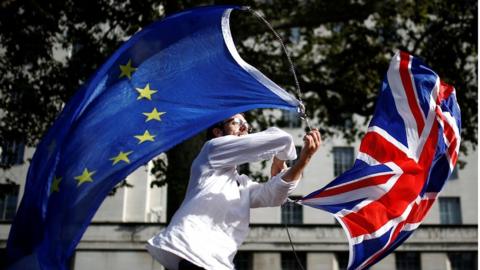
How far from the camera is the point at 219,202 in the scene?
4633 millimetres

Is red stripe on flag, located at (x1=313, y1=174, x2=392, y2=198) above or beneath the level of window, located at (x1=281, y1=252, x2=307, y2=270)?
above

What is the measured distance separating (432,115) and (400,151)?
0.61 metres

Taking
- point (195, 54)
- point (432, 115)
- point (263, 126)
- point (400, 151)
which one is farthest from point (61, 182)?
point (263, 126)

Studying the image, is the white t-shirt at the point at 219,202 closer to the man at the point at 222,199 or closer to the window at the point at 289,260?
the man at the point at 222,199

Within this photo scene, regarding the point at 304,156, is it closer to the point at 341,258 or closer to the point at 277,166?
the point at 277,166

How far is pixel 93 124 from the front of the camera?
17.1ft

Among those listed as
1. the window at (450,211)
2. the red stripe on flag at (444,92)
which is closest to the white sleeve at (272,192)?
the red stripe on flag at (444,92)

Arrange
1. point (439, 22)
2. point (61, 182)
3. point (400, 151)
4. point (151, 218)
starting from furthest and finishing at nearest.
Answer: point (151, 218)
point (439, 22)
point (400, 151)
point (61, 182)

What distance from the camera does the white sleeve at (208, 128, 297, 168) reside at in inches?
181

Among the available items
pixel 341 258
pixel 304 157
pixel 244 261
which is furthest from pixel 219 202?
pixel 341 258

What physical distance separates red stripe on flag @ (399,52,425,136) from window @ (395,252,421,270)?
25476 millimetres

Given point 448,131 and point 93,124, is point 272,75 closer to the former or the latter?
point 448,131

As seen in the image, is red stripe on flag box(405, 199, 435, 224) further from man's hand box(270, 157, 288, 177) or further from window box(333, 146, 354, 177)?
window box(333, 146, 354, 177)

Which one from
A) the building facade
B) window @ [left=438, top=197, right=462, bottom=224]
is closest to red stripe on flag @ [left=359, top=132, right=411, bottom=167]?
the building facade
